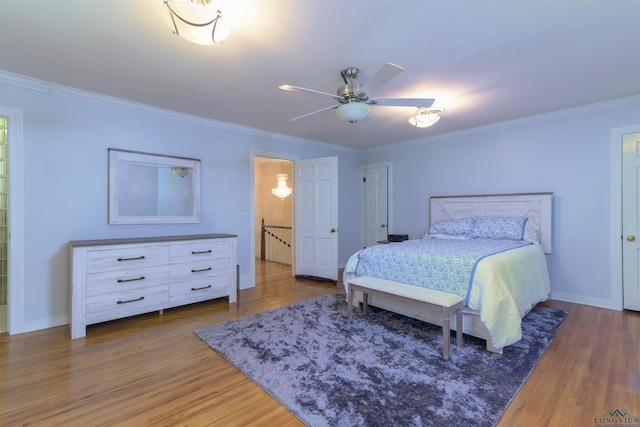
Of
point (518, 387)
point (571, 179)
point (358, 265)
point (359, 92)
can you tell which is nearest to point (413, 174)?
point (571, 179)

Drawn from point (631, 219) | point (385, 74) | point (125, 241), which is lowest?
point (125, 241)

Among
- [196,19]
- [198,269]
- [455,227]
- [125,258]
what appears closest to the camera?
[196,19]

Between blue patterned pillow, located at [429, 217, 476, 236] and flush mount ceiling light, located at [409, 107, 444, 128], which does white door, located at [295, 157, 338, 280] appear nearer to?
blue patterned pillow, located at [429, 217, 476, 236]

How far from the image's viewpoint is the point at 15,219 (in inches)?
109

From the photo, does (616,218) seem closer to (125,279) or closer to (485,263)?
(485,263)

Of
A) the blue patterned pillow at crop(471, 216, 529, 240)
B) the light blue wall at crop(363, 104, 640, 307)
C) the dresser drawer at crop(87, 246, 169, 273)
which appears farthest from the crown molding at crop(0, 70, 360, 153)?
the blue patterned pillow at crop(471, 216, 529, 240)

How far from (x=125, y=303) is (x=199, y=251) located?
34.4 inches

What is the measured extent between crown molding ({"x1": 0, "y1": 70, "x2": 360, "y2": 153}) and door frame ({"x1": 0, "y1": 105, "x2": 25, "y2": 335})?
28cm

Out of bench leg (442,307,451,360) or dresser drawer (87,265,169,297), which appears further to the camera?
dresser drawer (87,265,169,297)

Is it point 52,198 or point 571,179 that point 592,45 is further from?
point 52,198

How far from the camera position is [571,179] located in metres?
3.71

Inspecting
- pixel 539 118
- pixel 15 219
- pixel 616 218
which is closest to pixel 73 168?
pixel 15 219

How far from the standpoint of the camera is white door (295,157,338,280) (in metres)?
4.76

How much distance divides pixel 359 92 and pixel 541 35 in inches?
52.1
